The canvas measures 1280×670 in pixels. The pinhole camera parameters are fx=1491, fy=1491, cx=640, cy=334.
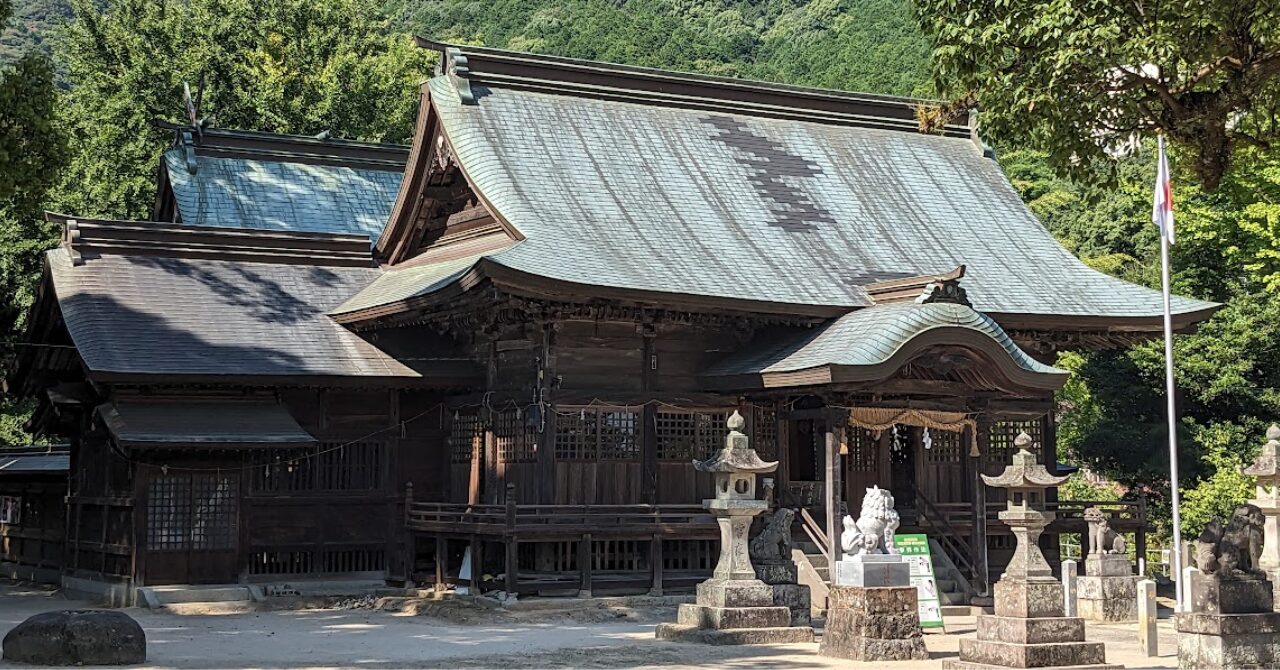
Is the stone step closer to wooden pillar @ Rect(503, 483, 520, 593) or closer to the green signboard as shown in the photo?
wooden pillar @ Rect(503, 483, 520, 593)

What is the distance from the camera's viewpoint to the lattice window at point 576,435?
2386 centimetres

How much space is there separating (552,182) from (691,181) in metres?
2.99

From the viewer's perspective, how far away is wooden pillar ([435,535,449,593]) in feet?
78.8

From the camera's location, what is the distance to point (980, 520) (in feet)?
80.2

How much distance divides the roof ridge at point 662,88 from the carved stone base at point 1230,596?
16649 millimetres

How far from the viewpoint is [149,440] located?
2230 cm

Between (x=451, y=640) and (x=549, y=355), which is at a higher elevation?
(x=549, y=355)

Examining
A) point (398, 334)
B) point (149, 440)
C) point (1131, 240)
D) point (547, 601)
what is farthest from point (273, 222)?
point (1131, 240)

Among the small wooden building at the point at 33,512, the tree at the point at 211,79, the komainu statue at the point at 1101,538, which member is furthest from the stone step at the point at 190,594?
the tree at the point at 211,79

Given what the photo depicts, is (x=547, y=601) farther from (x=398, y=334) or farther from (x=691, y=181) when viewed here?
(x=691, y=181)

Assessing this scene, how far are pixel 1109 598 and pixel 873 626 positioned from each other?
23.0 ft

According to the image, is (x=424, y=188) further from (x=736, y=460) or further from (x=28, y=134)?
(x=736, y=460)

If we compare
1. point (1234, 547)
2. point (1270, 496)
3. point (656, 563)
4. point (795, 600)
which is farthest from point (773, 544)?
point (1270, 496)

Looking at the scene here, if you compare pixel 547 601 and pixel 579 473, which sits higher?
pixel 579 473
